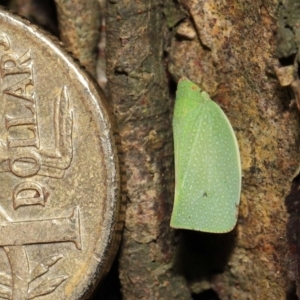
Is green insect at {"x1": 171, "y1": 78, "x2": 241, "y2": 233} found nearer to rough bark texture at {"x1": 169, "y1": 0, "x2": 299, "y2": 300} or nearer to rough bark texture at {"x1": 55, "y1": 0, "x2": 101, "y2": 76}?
rough bark texture at {"x1": 169, "y1": 0, "x2": 299, "y2": 300}

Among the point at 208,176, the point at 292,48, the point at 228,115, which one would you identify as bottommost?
the point at 208,176

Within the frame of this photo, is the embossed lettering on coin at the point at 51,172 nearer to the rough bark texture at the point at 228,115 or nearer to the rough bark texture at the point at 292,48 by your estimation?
the rough bark texture at the point at 228,115

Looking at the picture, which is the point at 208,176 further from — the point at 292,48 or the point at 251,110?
the point at 292,48

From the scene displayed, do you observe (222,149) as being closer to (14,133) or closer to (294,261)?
(294,261)

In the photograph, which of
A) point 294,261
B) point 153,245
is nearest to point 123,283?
point 153,245

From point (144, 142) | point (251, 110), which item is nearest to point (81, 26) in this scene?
point (144, 142)
